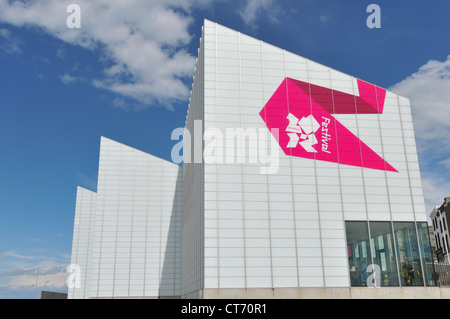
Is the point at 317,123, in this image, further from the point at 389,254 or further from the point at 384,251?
the point at 389,254

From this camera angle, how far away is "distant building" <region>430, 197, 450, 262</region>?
8844 cm

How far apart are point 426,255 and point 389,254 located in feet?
9.19

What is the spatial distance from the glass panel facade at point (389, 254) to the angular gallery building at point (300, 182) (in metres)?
0.07

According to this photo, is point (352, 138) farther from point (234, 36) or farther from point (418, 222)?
point (234, 36)

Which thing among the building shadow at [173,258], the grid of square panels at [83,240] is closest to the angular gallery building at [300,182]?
the building shadow at [173,258]

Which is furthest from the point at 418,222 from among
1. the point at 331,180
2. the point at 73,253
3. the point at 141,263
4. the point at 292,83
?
the point at 73,253

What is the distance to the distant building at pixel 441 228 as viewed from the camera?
290 feet

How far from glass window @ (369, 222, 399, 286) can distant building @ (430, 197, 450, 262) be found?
67.0 meters

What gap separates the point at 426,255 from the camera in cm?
3003

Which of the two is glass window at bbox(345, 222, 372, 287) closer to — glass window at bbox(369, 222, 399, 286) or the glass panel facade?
the glass panel facade

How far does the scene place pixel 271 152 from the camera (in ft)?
100

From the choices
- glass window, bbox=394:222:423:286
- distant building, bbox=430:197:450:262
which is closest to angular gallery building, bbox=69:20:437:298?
glass window, bbox=394:222:423:286

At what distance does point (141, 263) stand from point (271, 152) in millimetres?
30227
